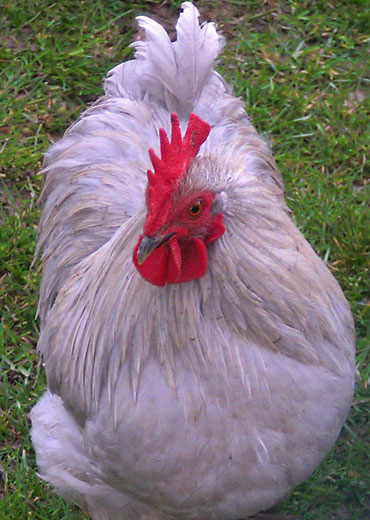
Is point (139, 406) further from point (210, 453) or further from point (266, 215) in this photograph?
point (266, 215)

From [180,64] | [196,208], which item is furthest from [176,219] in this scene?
[180,64]

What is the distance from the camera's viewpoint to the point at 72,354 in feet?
9.87

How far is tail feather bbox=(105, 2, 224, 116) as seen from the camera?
3.38 m

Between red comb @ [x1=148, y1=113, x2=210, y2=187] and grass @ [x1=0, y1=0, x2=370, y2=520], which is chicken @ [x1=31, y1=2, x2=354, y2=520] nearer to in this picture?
red comb @ [x1=148, y1=113, x2=210, y2=187]

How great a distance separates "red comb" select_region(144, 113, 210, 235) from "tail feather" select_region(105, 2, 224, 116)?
0.88 metres

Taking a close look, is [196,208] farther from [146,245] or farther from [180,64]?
[180,64]

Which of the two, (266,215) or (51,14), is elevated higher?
(266,215)

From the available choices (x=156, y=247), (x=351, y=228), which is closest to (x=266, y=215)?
(x=156, y=247)

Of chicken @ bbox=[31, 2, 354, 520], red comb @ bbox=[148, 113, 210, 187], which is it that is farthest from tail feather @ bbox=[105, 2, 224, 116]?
red comb @ bbox=[148, 113, 210, 187]

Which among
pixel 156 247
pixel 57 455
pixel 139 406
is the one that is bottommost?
pixel 57 455

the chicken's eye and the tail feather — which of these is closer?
the chicken's eye

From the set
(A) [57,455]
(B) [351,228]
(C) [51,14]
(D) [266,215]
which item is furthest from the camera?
(C) [51,14]

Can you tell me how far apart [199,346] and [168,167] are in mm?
587

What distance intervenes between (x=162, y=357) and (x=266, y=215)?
563 mm
